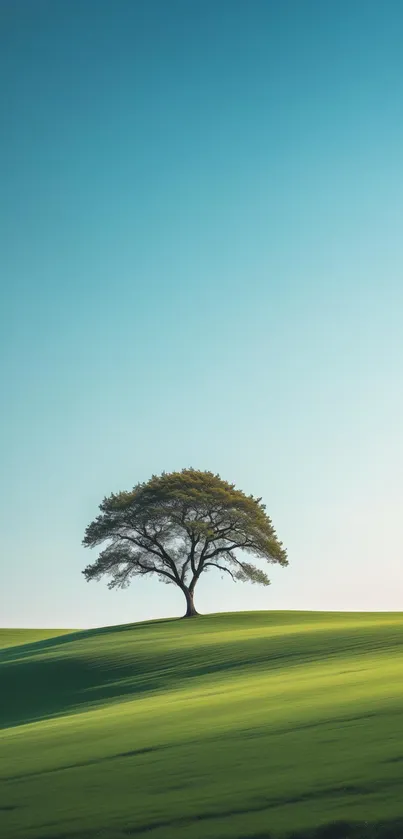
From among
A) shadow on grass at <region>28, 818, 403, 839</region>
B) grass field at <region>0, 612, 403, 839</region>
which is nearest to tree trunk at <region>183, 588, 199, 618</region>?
grass field at <region>0, 612, 403, 839</region>

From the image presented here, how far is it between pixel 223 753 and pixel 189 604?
175 ft

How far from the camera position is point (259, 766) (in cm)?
1681

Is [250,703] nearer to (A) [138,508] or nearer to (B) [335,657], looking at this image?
(B) [335,657]

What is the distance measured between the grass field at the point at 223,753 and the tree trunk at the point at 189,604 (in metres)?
30.7

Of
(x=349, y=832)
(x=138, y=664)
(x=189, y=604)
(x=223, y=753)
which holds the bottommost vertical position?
(x=349, y=832)

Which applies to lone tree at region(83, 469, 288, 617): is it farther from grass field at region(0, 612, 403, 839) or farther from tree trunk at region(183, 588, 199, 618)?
grass field at region(0, 612, 403, 839)

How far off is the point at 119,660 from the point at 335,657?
14.9 m

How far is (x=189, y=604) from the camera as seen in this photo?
232 feet

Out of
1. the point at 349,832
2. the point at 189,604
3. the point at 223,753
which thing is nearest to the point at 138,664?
the point at 223,753

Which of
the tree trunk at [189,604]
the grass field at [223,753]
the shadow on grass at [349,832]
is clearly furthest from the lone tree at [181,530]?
the shadow on grass at [349,832]

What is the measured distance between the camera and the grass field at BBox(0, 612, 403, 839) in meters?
14.2

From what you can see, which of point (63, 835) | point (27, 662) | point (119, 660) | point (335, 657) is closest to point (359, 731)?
point (63, 835)

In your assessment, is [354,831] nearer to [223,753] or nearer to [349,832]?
[349,832]

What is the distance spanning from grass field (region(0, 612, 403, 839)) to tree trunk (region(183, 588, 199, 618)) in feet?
101
